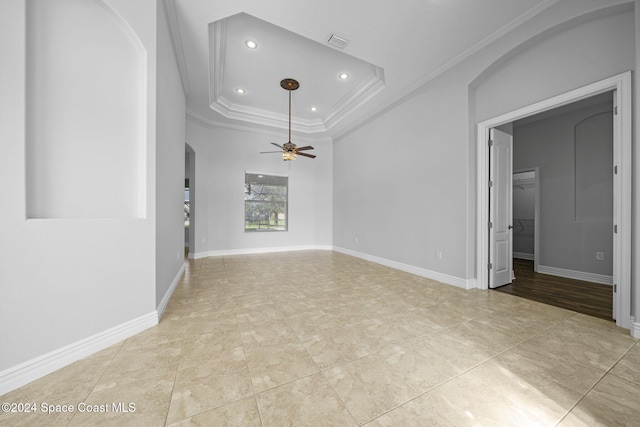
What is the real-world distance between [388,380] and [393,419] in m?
0.29

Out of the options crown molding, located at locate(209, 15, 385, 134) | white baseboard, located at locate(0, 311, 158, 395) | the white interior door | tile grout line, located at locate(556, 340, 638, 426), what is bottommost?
tile grout line, located at locate(556, 340, 638, 426)

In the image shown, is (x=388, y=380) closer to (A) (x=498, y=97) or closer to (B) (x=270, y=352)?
(B) (x=270, y=352)

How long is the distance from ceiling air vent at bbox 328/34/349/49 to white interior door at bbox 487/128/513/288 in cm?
243

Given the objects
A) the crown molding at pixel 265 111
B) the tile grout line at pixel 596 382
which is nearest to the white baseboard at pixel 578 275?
the tile grout line at pixel 596 382

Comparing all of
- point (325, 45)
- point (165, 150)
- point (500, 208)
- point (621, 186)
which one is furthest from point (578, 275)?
point (165, 150)

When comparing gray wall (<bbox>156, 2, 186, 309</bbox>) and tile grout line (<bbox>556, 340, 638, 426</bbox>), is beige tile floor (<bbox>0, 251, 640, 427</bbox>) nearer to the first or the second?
tile grout line (<bbox>556, 340, 638, 426</bbox>)

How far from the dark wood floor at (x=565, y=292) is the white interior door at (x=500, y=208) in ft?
0.86

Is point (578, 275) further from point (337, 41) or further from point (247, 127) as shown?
point (247, 127)

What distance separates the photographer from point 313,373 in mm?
→ 1523

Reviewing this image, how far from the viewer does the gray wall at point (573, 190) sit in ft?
12.6

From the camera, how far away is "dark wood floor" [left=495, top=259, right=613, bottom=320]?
2711mm

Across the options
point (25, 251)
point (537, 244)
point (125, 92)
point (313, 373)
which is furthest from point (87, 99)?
point (537, 244)

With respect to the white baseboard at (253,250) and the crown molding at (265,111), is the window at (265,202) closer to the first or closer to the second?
the white baseboard at (253,250)

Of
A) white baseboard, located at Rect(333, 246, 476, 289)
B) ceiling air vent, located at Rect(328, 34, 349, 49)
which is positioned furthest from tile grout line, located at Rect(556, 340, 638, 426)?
ceiling air vent, located at Rect(328, 34, 349, 49)
